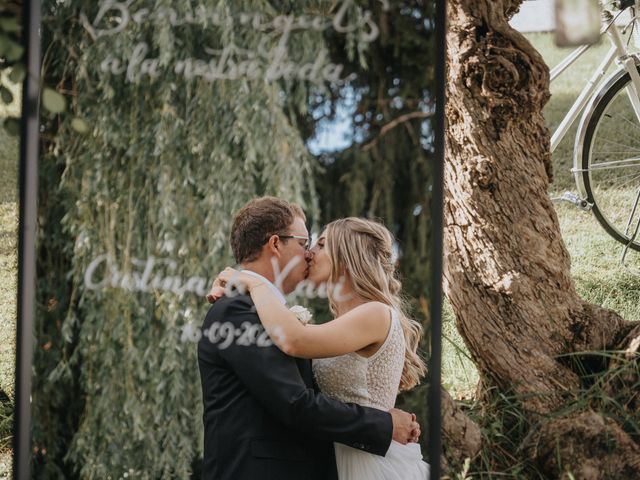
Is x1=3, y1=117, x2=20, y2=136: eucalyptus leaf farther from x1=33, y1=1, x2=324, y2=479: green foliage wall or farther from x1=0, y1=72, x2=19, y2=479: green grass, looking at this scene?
x1=0, y1=72, x2=19, y2=479: green grass

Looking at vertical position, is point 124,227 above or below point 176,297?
above

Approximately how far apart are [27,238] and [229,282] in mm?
532

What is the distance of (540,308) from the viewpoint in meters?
3.20

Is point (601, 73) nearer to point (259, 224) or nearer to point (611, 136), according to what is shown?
point (611, 136)

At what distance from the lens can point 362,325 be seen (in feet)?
7.09

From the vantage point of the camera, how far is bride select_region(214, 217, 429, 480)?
217 centimetres

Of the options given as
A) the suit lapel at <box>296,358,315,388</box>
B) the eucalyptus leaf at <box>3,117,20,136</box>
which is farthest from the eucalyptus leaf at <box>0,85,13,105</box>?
the suit lapel at <box>296,358,315,388</box>

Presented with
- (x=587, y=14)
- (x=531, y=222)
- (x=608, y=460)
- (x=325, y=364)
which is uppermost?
(x=587, y=14)

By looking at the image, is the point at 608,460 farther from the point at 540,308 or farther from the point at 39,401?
the point at 39,401

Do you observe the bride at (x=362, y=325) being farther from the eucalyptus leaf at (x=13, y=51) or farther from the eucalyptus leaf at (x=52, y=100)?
the eucalyptus leaf at (x=13, y=51)

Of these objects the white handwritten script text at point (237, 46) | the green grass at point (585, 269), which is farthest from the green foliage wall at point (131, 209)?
the green grass at point (585, 269)

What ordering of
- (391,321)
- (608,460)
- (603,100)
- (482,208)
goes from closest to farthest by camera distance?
(391,321) < (608,460) < (482,208) < (603,100)

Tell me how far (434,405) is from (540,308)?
1250 mm

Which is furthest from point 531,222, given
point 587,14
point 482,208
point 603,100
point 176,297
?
point 176,297
